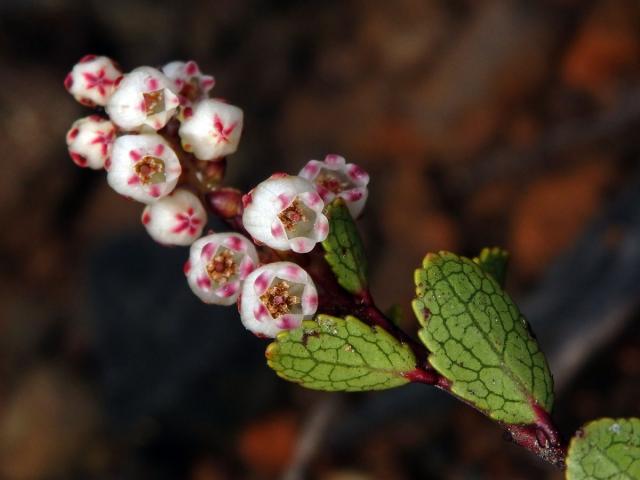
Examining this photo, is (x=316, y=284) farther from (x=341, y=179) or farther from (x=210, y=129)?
(x=210, y=129)

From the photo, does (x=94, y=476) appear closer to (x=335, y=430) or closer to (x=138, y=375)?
(x=138, y=375)

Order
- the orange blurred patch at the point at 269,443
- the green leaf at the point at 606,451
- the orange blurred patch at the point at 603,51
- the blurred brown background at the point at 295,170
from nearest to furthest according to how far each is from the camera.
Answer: the green leaf at the point at 606,451 → the blurred brown background at the point at 295,170 → the orange blurred patch at the point at 269,443 → the orange blurred patch at the point at 603,51

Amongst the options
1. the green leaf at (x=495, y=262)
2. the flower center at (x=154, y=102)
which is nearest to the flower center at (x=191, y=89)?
the flower center at (x=154, y=102)

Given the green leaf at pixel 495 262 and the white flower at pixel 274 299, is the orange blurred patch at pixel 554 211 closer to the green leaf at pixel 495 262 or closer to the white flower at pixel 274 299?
the green leaf at pixel 495 262

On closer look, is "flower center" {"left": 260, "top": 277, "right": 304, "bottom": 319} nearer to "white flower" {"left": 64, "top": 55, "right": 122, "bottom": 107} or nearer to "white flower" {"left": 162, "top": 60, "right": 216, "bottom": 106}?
"white flower" {"left": 162, "top": 60, "right": 216, "bottom": 106}

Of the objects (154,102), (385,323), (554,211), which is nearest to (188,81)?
(154,102)

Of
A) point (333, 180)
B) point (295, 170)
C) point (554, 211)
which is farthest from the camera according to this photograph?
point (295, 170)
